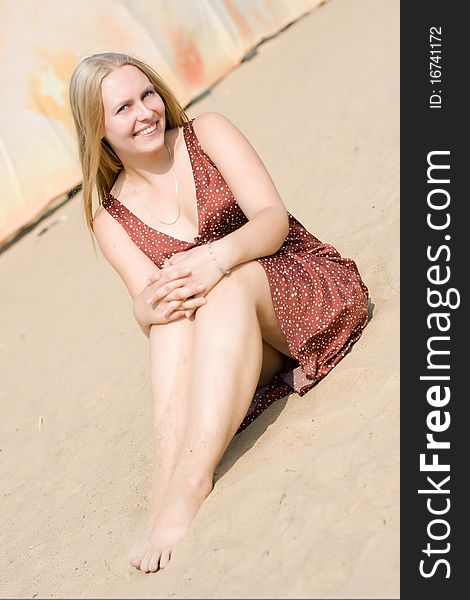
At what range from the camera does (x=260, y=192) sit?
298cm

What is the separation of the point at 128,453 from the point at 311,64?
14.9 ft

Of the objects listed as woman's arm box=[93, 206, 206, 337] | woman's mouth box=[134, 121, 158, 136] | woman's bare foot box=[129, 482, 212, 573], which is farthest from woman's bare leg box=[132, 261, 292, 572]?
woman's mouth box=[134, 121, 158, 136]

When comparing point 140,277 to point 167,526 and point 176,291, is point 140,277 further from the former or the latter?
point 167,526

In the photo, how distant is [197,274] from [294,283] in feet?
1.08

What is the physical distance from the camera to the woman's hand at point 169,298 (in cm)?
274

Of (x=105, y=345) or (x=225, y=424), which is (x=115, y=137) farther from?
(x=105, y=345)

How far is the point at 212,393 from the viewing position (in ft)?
8.57

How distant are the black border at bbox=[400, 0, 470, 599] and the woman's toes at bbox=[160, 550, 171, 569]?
24.6 inches

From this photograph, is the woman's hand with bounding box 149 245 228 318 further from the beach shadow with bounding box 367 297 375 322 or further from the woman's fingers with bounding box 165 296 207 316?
the beach shadow with bounding box 367 297 375 322

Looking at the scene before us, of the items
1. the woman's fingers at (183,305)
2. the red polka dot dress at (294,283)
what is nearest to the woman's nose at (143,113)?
the red polka dot dress at (294,283)

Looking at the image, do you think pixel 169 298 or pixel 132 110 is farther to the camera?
pixel 132 110

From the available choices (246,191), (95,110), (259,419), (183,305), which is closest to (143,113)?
(95,110)

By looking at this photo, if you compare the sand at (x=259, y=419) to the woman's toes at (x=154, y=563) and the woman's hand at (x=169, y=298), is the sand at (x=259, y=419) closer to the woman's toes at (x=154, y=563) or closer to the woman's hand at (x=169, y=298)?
the woman's toes at (x=154, y=563)

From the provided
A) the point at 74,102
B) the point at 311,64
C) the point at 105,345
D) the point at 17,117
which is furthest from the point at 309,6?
the point at 74,102
